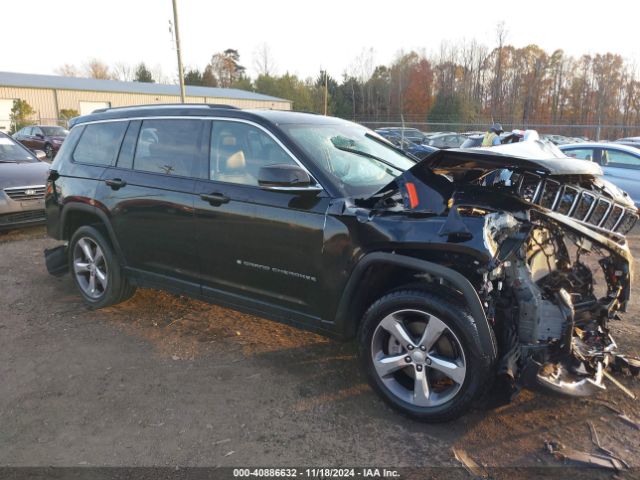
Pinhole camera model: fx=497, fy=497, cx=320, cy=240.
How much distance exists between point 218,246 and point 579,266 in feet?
8.90

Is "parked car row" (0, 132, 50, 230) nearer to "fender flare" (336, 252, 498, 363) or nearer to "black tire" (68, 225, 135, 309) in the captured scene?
"black tire" (68, 225, 135, 309)

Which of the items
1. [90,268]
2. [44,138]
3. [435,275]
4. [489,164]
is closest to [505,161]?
[489,164]

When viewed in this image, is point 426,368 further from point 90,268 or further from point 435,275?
point 90,268

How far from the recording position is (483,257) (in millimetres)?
2859

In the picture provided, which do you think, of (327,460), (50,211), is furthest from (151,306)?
(327,460)

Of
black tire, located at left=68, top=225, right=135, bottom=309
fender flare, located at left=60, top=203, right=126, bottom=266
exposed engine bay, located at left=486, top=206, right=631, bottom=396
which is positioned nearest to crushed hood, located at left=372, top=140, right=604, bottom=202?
exposed engine bay, located at left=486, top=206, right=631, bottom=396

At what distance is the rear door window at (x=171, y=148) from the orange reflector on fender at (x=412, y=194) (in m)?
1.70

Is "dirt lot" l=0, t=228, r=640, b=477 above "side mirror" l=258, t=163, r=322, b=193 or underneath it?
underneath

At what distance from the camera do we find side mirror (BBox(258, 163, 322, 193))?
3.26 metres

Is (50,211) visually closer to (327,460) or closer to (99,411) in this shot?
(99,411)

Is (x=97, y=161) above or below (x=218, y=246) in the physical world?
above

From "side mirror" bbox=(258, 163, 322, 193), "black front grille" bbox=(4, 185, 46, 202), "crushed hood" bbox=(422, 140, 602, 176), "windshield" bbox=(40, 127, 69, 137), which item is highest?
"windshield" bbox=(40, 127, 69, 137)

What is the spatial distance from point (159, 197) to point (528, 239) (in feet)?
9.55

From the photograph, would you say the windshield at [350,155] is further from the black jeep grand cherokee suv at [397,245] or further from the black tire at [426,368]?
the black tire at [426,368]
